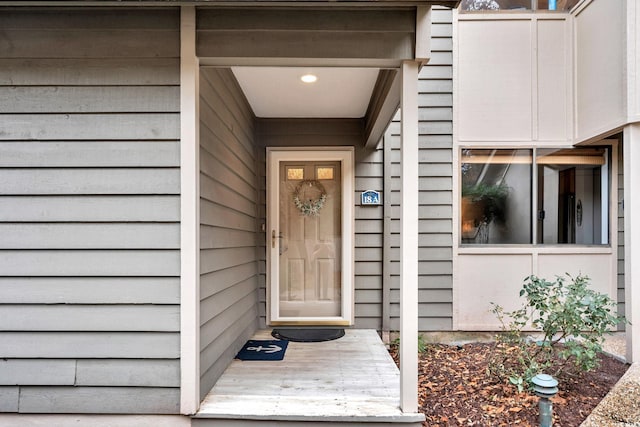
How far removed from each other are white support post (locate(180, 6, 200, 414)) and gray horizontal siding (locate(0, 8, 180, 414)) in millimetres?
40

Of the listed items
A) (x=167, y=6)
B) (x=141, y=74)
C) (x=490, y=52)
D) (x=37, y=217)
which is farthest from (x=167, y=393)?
(x=490, y=52)

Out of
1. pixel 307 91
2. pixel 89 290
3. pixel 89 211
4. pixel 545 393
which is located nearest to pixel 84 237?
pixel 89 211

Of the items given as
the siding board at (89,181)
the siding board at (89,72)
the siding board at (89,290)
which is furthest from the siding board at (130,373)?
the siding board at (89,72)

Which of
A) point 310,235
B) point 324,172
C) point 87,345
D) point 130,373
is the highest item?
point 324,172

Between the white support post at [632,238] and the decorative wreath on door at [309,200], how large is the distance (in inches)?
108

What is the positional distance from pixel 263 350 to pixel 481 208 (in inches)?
104

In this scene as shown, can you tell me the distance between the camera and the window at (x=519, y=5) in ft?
13.2

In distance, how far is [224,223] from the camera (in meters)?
2.74

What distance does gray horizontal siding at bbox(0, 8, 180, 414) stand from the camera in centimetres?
207

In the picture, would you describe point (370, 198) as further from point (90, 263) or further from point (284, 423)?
point (90, 263)

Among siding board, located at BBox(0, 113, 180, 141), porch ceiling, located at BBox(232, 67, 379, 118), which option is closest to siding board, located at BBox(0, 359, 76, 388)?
siding board, located at BBox(0, 113, 180, 141)

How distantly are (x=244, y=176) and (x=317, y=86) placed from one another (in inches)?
40.2

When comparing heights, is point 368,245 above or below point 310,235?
below

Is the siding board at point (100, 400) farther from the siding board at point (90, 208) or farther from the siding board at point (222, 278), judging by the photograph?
the siding board at point (90, 208)
